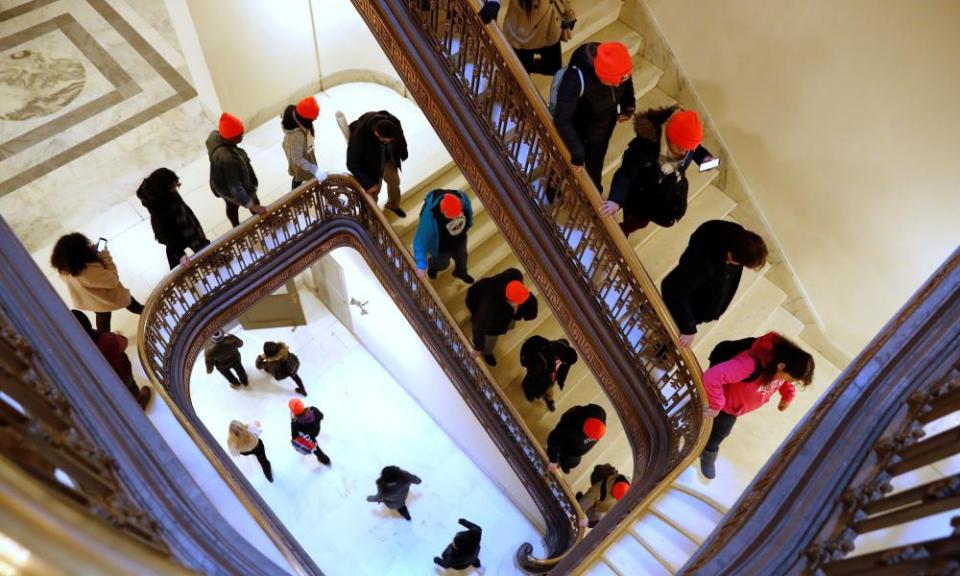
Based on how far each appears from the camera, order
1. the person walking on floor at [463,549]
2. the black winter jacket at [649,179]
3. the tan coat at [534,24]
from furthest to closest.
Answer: the person walking on floor at [463,549] < the tan coat at [534,24] < the black winter jacket at [649,179]

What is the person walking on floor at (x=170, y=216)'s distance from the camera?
5539 millimetres

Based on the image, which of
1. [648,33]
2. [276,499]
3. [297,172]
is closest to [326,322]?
[276,499]

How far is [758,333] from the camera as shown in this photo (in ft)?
23.1

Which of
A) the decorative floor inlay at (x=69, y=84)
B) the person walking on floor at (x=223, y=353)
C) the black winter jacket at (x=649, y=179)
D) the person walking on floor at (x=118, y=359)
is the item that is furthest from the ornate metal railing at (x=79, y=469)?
the decorative floor inlay at (x=69, y=84)

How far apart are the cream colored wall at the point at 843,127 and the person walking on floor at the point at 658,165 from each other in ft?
5.71

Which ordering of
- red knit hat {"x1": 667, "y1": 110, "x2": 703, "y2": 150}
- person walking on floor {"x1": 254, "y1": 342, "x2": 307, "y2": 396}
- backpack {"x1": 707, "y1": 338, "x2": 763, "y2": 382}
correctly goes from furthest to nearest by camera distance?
person walking on floor {"x1": 254, "y1": 342, "x2": 307, "y2": 396}
backpack {"x1": 707, "y1": 338, "x2": 763, "y2": 382}
red knit hat {"x1": 667, "y1": 110, "x2": 703, "y2": 150}

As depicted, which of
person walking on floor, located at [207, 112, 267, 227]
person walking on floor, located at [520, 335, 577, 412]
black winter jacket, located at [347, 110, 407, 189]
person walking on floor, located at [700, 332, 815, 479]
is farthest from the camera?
person walking on floor, located at [520, 335, 577, 412]

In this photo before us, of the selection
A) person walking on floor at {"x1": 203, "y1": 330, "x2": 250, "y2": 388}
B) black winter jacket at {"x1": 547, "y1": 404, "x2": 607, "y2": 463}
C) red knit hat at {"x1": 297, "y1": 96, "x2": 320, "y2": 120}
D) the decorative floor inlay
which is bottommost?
black winter jacket at {"x1": 547, "y1": 404, "x2": 607, "y2": 463}

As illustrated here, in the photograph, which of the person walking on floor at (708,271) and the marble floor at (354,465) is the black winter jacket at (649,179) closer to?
the person walking on floor at (708,271)

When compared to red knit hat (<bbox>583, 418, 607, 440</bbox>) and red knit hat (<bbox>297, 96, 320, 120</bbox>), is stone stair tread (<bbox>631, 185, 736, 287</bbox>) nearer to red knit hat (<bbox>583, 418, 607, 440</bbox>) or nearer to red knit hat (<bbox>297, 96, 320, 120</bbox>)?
red knit hat (<bbox>583, 418, 607, 440</bbox>)

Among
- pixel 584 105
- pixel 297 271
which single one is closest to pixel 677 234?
pixel 584 105

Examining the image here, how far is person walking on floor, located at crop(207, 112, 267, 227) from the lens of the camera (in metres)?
5.82

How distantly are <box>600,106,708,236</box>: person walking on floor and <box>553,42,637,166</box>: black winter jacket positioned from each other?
24 centimetres

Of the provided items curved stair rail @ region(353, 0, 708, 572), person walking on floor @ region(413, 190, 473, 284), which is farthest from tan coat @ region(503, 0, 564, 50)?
person walking on floor @ region(413, 190, 473, 284)
